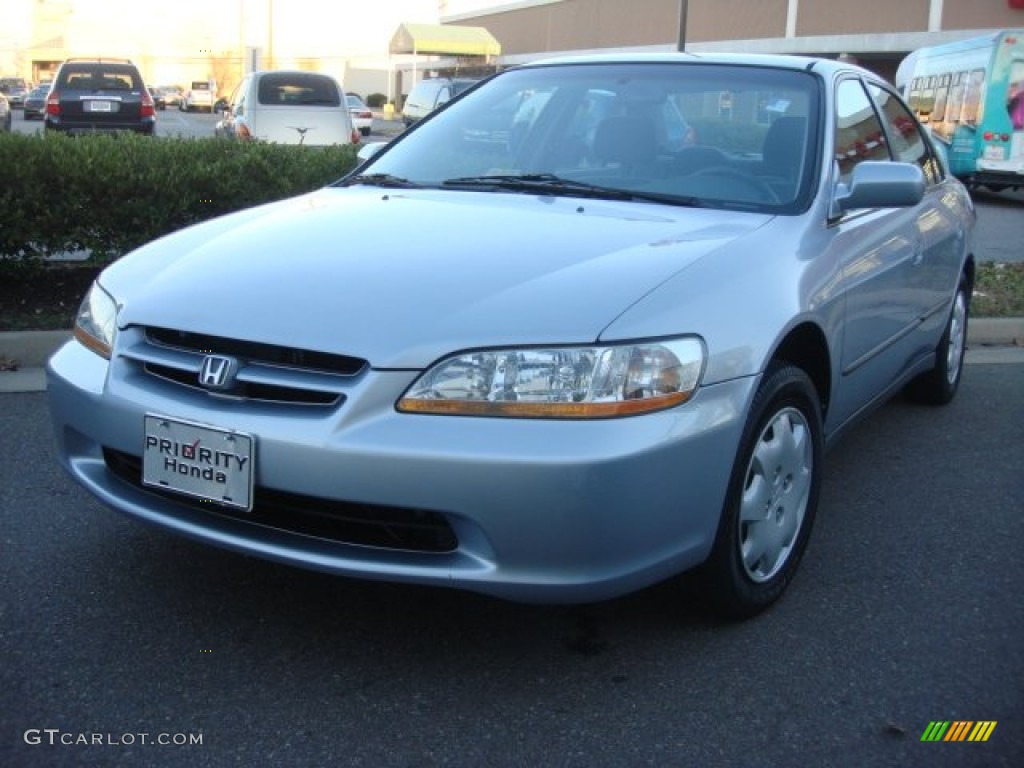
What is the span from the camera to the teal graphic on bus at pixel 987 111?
18.4 metres

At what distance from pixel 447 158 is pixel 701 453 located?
1.81 metres

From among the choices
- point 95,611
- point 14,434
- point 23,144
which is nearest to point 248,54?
point 23,144

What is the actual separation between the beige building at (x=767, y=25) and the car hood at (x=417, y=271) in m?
18.5

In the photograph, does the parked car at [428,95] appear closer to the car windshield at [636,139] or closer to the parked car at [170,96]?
the car windshield at [636,139]

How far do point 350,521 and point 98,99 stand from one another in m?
17.6

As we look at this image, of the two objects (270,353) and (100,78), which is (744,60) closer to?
(270,353)

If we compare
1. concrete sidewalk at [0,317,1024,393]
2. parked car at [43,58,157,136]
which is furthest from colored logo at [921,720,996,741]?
parked car at [43,58,157,136]

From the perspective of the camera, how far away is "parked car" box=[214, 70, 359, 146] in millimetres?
13969

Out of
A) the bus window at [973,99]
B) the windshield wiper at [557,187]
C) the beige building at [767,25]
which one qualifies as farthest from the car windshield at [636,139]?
the beige building at [767,25]

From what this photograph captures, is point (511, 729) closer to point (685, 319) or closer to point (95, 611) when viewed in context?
point (685, 319)

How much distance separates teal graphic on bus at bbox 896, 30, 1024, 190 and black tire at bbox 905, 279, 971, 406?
1415cm

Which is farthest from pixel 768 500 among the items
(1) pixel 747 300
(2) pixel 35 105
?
(2) pixel 35 105

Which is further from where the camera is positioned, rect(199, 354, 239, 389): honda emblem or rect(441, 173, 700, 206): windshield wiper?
rect(441, 173, 700, 206): windshield wiper

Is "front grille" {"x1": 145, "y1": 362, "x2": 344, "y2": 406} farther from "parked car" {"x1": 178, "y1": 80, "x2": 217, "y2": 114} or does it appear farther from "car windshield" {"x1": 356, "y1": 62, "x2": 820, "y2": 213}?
"parked car" {"x1": 178, "y1": 80, "x2": 217, "y2": 114}
